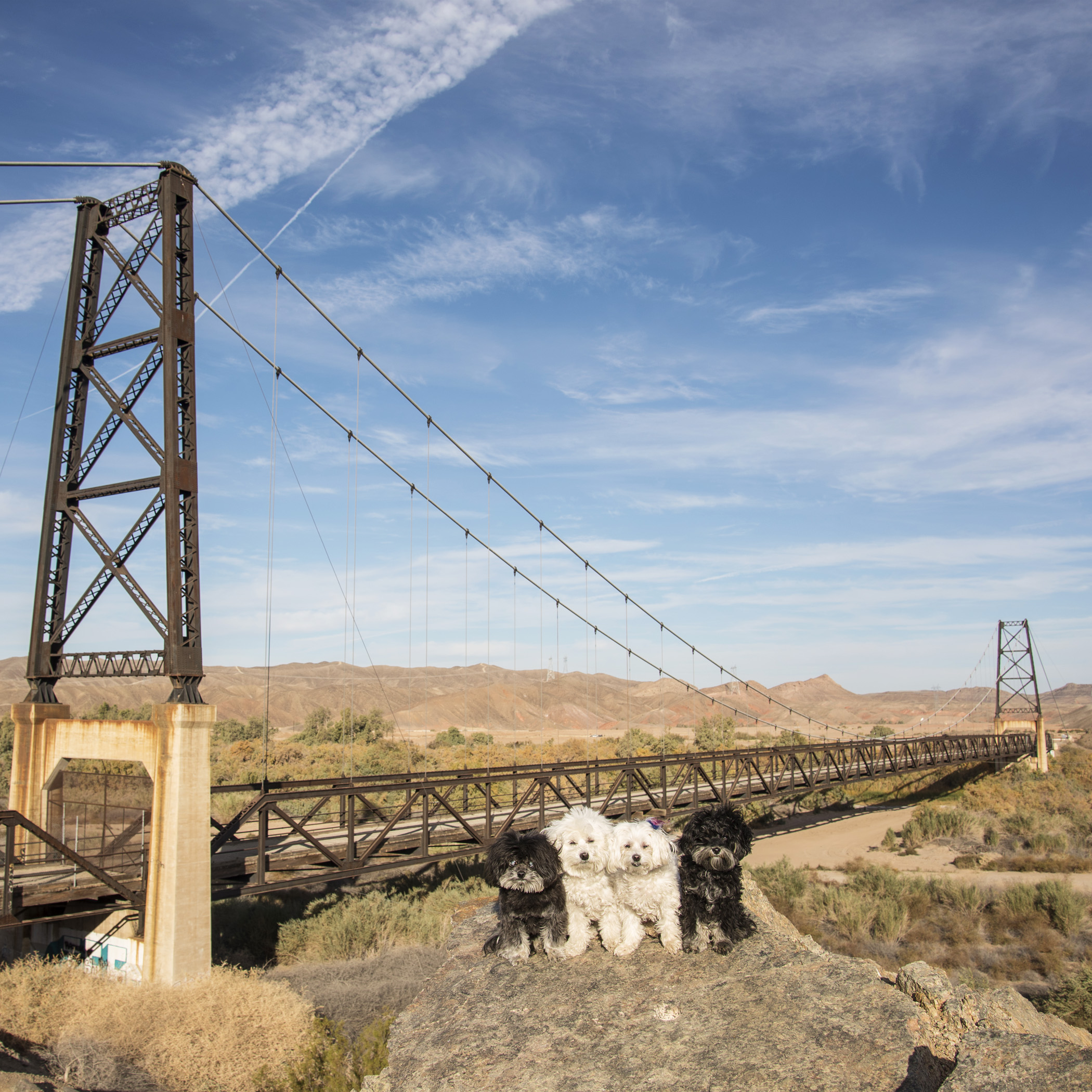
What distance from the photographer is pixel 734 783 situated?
21.8 metres

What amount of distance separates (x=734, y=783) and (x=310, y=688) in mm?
76344

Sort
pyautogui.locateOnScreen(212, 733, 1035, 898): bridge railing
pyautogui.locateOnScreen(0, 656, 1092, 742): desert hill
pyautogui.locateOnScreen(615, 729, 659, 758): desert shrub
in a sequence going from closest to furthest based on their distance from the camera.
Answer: pyautogui.locateOnScreen(212, 733, 1035, 898): bridge railing < pyautogui.locateOnScreen(615, 729, 659, 758): desert shrub < pyautogui.locateOnScreen(0, 656, 1092, 742): desert hill

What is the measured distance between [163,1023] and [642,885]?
5858 millimetres

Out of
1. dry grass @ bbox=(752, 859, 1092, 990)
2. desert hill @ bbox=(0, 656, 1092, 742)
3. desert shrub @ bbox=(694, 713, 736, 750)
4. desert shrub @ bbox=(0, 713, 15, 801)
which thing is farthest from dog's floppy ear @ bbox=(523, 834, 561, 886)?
desert hill @ bbox=(0, 656, 1092, 742)

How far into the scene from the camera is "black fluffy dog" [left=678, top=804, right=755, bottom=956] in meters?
4.84

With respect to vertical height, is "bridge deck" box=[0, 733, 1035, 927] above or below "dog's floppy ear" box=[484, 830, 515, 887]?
below

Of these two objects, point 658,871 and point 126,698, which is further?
point 126,698

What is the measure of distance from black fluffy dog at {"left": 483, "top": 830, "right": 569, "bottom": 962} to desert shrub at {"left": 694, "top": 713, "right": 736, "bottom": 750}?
133 ft

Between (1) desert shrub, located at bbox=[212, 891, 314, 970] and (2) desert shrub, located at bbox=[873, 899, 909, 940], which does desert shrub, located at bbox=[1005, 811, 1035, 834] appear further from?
(1) desert shrub, located at bbox=[212, 891, 314, 970]

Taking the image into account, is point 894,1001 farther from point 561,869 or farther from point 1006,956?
point 1006,956

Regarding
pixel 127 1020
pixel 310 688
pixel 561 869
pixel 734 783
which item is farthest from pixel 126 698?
pixel 561 869

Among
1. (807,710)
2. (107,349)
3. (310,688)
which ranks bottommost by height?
(807,710)

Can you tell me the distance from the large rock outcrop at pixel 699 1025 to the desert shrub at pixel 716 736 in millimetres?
40662

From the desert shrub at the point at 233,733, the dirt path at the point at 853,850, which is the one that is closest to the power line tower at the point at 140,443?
the dirt path at the point at 853,850
